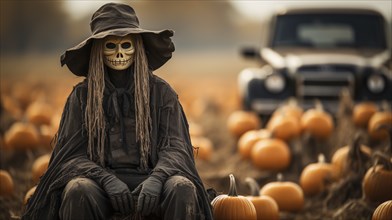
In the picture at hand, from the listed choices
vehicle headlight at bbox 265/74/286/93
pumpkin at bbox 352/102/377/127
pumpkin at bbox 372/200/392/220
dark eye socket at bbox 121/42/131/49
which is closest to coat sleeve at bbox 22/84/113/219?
dark eye socket at bbox 121/42/131/49

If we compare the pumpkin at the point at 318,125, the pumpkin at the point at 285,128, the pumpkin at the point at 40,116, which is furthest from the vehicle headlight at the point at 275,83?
the pumpkin at the point at 40,116

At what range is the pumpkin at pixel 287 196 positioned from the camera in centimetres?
768

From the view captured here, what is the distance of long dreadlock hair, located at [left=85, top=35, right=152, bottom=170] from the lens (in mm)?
5289

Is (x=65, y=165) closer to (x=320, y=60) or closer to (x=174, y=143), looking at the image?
(x=174, y=143)

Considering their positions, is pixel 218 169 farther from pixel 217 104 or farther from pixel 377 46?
pixel 217 104

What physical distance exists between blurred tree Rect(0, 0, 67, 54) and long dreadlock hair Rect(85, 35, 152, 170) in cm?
1831

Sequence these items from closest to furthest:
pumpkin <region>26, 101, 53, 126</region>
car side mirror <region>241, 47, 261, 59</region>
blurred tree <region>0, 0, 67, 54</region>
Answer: pumpkin <region>26, 101, 53, 126</region>
car side mirror <region>241, 47, 261, 59</region>
blurred tree <region>0, 0, 67, 54</region>

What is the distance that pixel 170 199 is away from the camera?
4.88m

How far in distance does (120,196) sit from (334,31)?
27.3 ft

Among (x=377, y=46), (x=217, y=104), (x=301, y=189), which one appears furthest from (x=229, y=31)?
(x=301, y=189)

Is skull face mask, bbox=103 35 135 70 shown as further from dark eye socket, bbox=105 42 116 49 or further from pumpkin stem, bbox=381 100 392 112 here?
pumpkin stem, bbox=381 100 392 112

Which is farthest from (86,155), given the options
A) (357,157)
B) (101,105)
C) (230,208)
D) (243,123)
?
(243,123)

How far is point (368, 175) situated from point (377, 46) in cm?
587

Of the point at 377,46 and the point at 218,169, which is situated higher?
the point at 377,46
